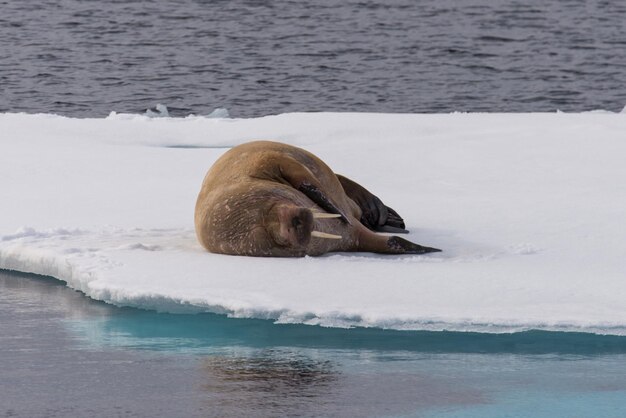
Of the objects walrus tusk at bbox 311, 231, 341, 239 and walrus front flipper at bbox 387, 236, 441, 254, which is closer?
walrus tusk at bbox 311, 231, 341, 239

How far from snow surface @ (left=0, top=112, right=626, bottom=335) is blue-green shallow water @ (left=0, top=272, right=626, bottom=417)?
10 centimetres

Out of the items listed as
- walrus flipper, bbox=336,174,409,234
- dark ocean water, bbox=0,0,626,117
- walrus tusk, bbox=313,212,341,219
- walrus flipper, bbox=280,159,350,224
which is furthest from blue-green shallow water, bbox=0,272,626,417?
dark ocean water, bbox=0,0,626,117

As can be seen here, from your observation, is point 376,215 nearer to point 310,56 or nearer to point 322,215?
point 322,215

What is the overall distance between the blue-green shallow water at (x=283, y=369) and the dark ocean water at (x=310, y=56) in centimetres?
1860

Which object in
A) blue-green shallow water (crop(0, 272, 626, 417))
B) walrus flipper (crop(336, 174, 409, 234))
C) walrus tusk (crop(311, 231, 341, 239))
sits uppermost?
walrus flipper (crop(336, 174, 409, 234))

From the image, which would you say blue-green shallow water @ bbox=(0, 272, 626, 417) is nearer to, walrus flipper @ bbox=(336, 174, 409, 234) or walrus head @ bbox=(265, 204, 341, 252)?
walrus head @ bbox=(265, 204, 341, 252)

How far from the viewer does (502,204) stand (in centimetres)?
884

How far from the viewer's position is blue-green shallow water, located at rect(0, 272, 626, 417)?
16.0ft

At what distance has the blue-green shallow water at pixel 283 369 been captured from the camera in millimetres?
4875

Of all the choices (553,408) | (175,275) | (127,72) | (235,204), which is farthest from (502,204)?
(127,72)

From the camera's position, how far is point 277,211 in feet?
23.4

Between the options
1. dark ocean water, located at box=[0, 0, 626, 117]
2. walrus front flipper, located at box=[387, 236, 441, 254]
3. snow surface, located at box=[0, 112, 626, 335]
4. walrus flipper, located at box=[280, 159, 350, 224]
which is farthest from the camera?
dark ocean water, located at box=[0, 0, 626, 117]

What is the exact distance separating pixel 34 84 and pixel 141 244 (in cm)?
2219

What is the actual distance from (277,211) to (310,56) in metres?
26.4
